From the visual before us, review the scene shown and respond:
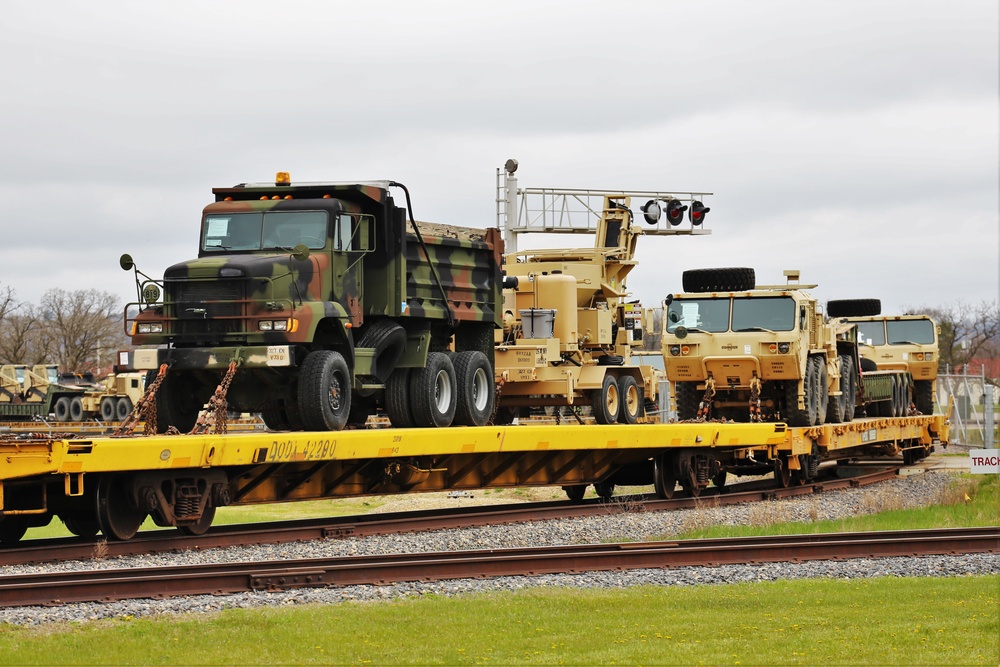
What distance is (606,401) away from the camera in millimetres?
22500

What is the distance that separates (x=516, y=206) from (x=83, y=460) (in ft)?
95.5

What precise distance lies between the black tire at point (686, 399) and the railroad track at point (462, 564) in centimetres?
972

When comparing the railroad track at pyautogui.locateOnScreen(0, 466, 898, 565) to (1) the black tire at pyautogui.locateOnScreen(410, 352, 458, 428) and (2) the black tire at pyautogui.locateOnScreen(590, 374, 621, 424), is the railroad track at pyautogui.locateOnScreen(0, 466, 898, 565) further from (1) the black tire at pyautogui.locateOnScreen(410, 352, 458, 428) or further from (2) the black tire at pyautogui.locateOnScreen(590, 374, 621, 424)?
(2) the black tire at pyautogui.locateOnScreen(590, 374, 621, 424)

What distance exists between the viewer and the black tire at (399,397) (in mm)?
17141

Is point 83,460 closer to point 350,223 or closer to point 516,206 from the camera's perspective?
point 350,223

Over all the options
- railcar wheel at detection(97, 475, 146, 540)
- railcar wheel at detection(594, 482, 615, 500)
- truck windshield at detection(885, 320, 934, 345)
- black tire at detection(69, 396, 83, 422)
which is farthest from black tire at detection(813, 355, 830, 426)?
black tire at detection(69, 396, 83, 422)

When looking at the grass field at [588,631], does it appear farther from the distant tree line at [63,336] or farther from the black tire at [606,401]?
the distant tree line at [63,336]

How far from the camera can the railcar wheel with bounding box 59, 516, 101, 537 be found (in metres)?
14.8

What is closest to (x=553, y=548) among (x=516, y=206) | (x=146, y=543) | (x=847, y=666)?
(x=146, y=543)

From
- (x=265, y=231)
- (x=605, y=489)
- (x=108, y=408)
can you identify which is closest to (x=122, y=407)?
(x=108, y=408)

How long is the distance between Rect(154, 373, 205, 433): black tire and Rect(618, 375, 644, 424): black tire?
8671 mm

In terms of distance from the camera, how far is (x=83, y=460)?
12.4m

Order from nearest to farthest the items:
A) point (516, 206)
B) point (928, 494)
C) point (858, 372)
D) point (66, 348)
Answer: point (928, 494) → point (858, 372) → point (516, 206) → point (66, 348)

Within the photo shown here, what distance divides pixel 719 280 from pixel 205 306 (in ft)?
40.1
